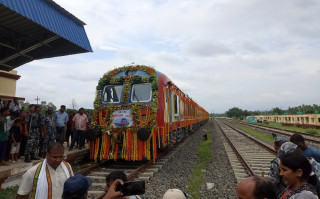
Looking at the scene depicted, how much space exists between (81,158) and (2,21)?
5.10 metres

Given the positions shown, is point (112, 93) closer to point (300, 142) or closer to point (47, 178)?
point (47, 178)

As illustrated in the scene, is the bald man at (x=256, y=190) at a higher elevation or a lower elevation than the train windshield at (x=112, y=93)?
lower

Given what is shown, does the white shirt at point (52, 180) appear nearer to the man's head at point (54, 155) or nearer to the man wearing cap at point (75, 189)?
the man's head at point (54, 155)

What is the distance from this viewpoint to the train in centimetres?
700

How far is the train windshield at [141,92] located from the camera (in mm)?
7598

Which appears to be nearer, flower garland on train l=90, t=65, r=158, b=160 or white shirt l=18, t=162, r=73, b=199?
white shirt l=18, t=162, r=73, b=199

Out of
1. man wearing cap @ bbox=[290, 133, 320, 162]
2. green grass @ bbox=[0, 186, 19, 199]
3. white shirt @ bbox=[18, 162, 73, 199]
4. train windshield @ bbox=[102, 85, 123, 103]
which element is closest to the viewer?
white shirt @ bbox=[18, 162, 73, 199]

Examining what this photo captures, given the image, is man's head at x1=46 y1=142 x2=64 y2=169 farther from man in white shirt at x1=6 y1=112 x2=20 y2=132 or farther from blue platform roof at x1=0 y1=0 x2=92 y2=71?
blue platform roof at x1=0 y1=0 x2=92 y2=71

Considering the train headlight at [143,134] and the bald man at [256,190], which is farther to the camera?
the train headlight at [143,134]

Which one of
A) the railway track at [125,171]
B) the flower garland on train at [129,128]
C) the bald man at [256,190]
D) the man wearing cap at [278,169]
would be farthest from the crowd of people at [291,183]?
the flower garland on train at [129,128]

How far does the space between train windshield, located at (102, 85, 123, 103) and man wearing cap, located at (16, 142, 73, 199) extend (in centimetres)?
536

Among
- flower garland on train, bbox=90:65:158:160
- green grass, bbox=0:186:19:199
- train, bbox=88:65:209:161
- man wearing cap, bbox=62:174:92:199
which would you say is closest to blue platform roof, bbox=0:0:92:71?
train, bbox=88:65:209:161

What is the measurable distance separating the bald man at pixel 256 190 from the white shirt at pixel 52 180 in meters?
1.84

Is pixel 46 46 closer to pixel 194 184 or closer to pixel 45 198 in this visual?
pixel 194 184
